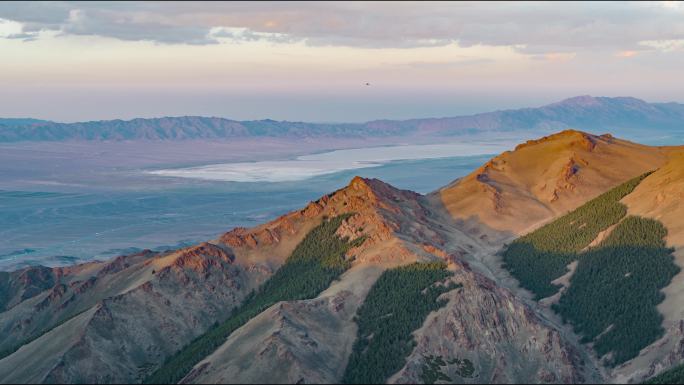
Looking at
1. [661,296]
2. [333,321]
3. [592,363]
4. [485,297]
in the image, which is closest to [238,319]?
[333,321]

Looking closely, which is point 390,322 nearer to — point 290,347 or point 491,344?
point 491,344

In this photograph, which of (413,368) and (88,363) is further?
(88,363)

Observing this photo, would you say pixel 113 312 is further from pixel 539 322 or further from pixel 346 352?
pixel 539 322

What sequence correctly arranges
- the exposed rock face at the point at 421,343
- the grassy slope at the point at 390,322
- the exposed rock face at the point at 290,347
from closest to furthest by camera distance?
the exposed rock face at the point at 290,347 < the exposed rock face at the point at 421,343 < the grassy slope at the point at 390,322

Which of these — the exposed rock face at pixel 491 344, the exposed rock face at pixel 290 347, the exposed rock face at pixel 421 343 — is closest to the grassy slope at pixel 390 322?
the exposed rock face at pixel 421 343

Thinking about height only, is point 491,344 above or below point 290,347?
below

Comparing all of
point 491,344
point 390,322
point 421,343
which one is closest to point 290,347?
point 421,343

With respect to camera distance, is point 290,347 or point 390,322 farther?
point 390,322

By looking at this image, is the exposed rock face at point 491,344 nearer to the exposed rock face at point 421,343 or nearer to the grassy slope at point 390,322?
the exposed rock face at point 421,343

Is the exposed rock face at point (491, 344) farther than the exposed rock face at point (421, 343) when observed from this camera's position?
Yes

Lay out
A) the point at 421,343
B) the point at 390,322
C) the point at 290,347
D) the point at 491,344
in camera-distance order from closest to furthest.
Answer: the point at 290,347
the point at 421,343
the point at 491,344
the point at 390,322

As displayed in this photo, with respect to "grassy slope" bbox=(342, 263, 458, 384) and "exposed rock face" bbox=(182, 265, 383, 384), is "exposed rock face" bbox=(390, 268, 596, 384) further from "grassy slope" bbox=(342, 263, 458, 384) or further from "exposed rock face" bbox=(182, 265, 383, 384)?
"exposed rock face" bbox=(182, 265, 383, 384)
